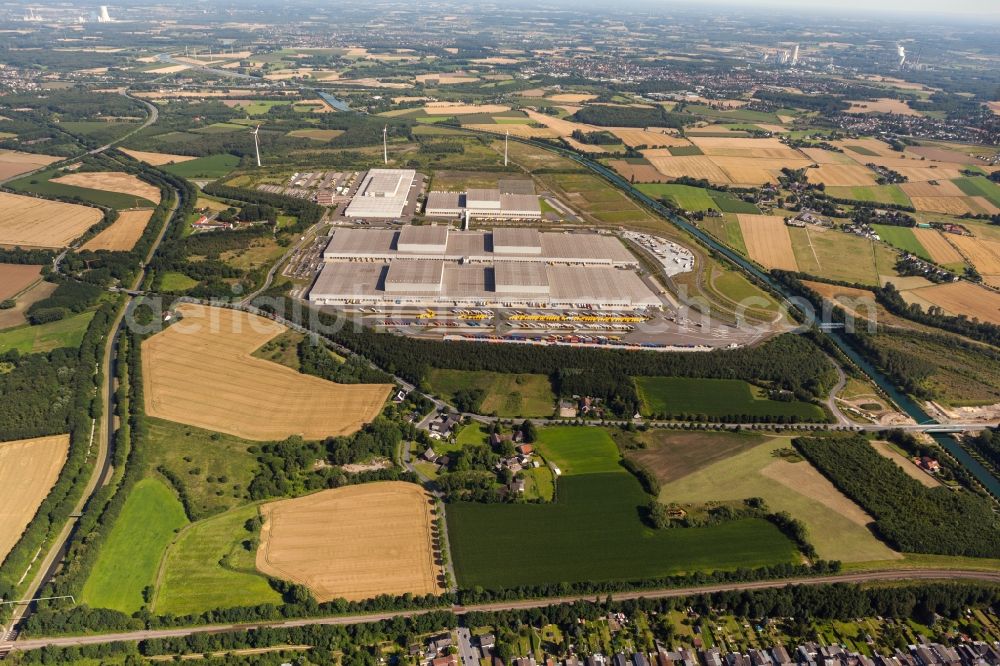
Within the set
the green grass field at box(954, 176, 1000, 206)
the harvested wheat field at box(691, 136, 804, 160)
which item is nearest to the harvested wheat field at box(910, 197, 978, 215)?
the green grass field at box(954, 176, 1000, 206)

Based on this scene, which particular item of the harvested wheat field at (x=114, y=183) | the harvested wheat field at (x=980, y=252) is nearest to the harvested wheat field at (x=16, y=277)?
the harvested wheat field at (x=114, y=183)

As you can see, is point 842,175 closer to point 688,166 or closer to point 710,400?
point 688,166

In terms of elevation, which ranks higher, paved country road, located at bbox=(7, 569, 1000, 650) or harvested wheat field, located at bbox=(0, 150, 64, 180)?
harvested wheat field, located at bbox=(0, 150, 64, 180)

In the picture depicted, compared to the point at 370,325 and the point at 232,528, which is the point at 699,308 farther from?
the point at 232,528

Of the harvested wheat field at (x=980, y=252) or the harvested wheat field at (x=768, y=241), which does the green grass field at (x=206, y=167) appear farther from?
the harvested wheat field at (x=980, y=252)

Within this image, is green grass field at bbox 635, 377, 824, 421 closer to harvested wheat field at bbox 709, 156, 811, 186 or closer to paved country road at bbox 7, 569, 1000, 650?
paved country road at bbox 7, 569, 1000, 650

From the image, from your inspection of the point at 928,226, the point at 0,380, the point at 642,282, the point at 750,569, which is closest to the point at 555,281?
the point at 642,282
